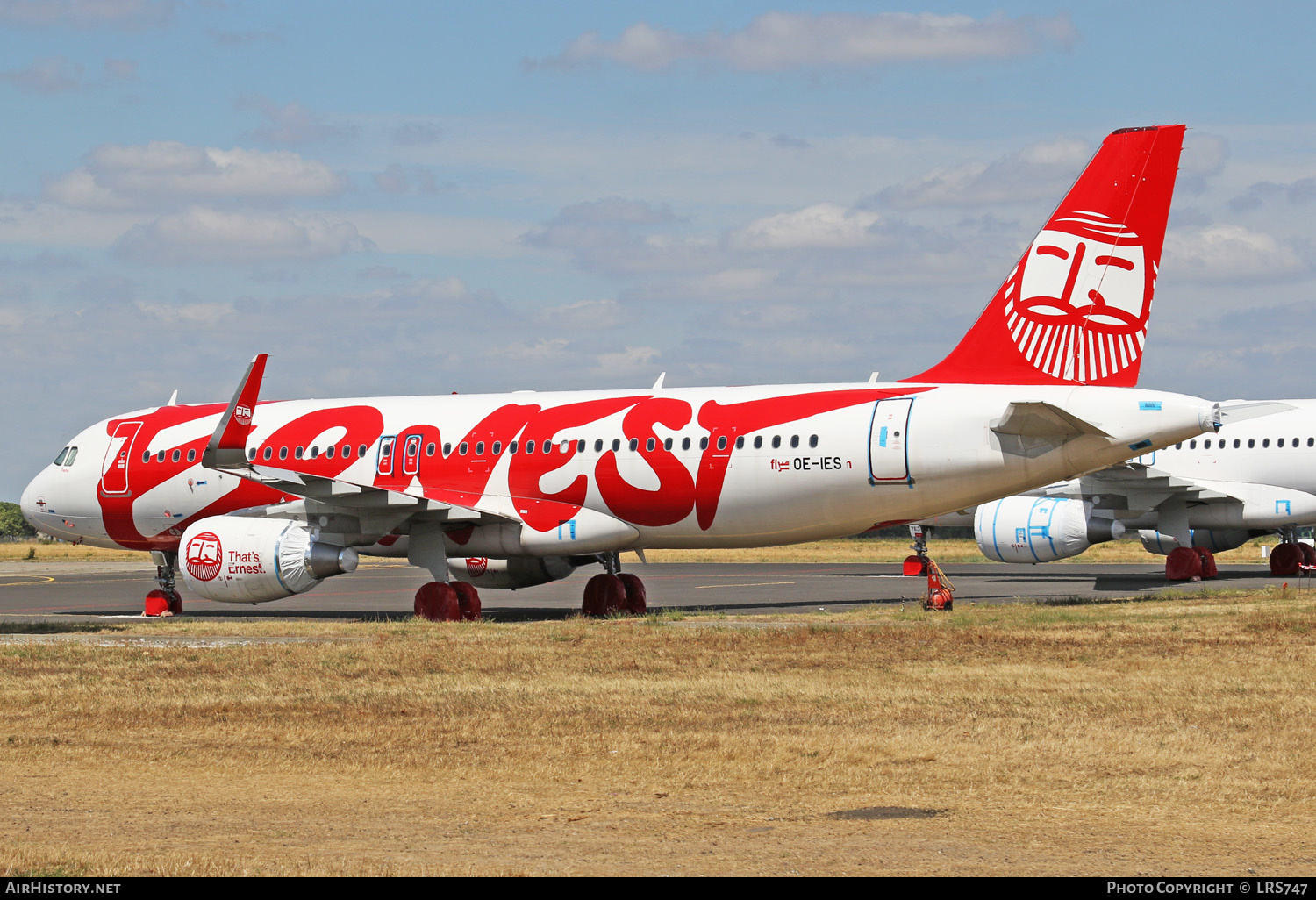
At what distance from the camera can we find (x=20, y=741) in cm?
1111

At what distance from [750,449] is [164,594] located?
37.5 ft

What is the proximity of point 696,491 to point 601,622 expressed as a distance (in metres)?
2.80

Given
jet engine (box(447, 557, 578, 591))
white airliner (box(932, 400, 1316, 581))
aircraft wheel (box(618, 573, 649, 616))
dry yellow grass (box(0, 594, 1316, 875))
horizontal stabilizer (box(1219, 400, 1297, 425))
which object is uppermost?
horizontal stabilizer (box(1219, 400, 1297, 425))

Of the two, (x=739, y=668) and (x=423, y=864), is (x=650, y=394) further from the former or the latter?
(x=423, y=864)

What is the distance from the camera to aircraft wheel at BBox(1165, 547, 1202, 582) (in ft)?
106

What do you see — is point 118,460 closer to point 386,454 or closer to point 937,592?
point 386,454

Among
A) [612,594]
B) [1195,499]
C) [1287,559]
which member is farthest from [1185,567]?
[612,594]

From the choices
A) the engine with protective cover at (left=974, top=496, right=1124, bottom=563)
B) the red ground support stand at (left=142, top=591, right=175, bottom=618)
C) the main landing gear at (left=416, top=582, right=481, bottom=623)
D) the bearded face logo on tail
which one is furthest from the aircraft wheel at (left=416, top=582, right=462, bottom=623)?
the engine with protective cover at (left=974, top=496, right=1124, bottom=563)

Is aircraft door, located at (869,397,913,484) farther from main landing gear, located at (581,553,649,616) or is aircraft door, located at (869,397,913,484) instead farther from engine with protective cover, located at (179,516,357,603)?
engine with protective cover, located at (179,516,357,603)

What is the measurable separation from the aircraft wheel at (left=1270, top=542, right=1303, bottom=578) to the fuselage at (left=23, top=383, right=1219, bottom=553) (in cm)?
1530

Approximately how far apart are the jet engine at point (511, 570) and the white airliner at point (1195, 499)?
37.3 ft

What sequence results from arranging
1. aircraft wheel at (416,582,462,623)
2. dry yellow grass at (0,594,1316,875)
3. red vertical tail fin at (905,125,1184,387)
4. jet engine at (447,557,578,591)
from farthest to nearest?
jet engine at (447,557,578,591), aircraft wheel at (416,582,462,623), red vertical tail fin at (905,125,1184,387), dry yellow grass at (0,594,1316,875)

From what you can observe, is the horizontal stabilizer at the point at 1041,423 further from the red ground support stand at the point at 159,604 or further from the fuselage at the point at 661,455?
the red ground support stand at the point at 159,604
